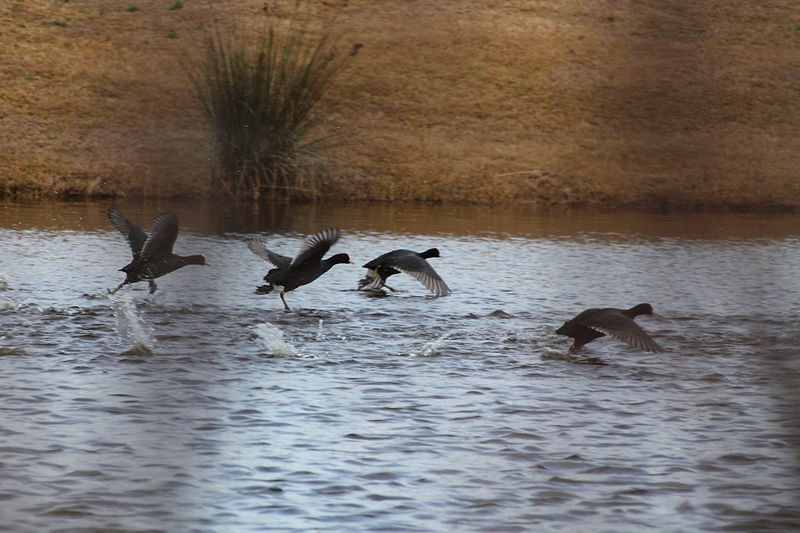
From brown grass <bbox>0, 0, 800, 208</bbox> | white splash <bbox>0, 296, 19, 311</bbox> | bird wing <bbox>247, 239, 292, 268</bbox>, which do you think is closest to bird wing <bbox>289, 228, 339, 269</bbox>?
bird wing <bbox>247, 239, 292, 268</bbox>

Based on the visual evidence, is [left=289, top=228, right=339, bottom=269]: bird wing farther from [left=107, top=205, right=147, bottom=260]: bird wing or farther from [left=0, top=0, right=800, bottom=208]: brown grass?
[left=0, top=0, right=800, bottom=208]: brown grass

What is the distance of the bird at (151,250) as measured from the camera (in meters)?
8.22

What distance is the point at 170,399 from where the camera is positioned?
166 centimetres

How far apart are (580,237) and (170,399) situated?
14575mm

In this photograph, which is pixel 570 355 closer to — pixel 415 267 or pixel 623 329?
pixel 623 329

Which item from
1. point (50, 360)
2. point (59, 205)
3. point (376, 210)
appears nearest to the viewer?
point (50, 360)

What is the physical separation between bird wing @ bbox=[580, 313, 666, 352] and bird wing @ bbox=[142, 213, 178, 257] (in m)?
2.98

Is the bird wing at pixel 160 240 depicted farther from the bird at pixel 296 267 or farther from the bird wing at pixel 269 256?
the bird wing at pixel 269 256

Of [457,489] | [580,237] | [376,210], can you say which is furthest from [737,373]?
[376,210]

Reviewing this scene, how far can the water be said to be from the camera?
229 cm

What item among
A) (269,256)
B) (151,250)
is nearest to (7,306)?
(151,250)

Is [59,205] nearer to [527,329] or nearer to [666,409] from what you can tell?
[527,329]

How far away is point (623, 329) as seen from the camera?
24.2 feet

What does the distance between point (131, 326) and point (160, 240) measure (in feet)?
2.98
